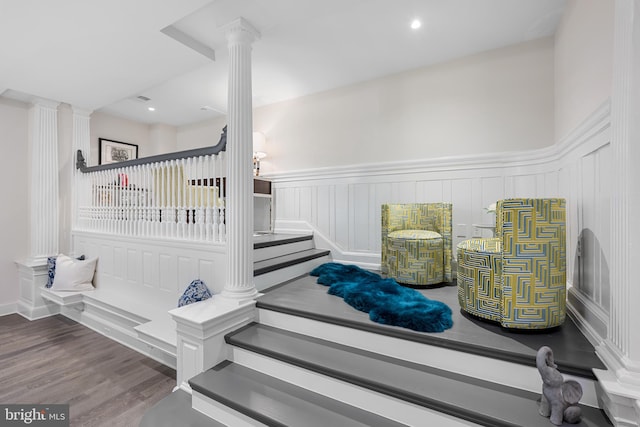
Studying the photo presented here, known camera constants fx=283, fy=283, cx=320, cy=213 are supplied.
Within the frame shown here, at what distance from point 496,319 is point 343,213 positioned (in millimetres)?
1994

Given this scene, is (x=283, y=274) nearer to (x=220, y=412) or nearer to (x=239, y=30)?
(x=220, y=412)

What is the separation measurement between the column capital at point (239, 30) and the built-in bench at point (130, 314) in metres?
2.17

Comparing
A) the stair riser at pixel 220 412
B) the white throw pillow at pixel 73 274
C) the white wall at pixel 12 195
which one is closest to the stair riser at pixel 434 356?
the stair riser at pixel 220 412

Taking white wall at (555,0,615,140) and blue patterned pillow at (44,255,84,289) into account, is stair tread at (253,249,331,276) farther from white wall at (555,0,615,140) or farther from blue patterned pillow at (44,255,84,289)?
blue patterned pillow at (44,255,84,289)

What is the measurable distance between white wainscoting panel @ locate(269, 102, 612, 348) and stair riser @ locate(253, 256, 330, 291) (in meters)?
0.48

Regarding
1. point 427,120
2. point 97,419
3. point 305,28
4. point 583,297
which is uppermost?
point 305,28

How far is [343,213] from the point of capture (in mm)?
3326

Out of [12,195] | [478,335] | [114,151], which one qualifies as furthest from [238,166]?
[114,151]

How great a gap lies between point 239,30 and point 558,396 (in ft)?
8.58

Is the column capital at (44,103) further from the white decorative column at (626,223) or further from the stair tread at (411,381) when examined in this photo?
the white decorative column at (626,223)

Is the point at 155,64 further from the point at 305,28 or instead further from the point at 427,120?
the point at 427,120

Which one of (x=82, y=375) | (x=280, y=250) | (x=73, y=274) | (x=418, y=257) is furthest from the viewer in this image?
(x=73, y=274)

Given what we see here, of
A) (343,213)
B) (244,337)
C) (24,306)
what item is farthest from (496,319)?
(24,306)

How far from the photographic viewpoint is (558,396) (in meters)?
1.05
